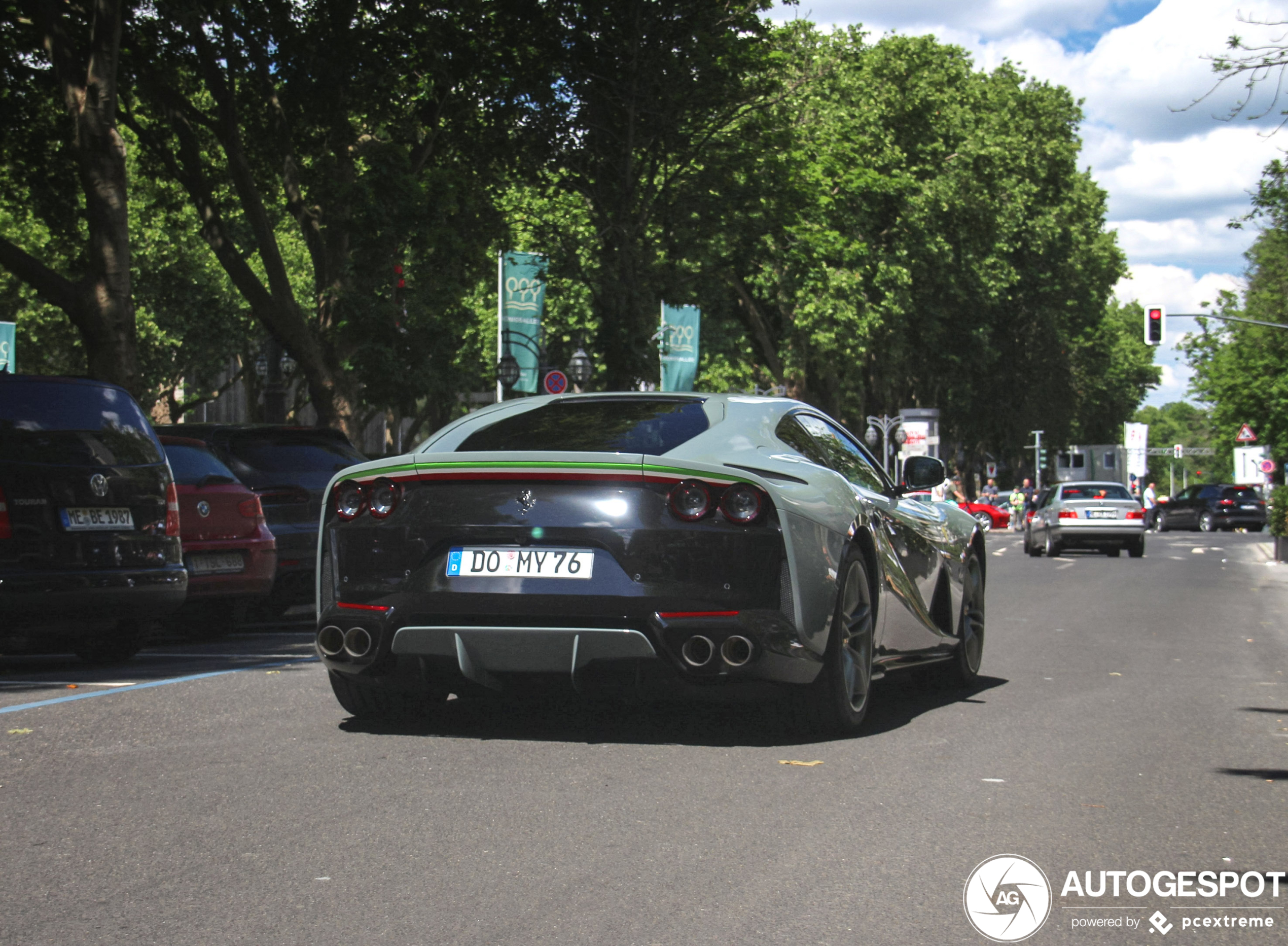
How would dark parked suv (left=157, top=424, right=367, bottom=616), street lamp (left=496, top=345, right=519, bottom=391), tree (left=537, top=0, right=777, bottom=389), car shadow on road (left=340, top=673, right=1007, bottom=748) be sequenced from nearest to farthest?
car shadow on road (left=340, top=673, right=1007, bottom=748) → dark parked suv (left=157, top=424, right=367, bottom=616) → tree (left=537, top=0, right=777, bottom=389) → street lamp (left=496, top=345, right=519, bottom=391)

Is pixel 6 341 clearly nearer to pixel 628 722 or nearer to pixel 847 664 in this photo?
pixel 628 722

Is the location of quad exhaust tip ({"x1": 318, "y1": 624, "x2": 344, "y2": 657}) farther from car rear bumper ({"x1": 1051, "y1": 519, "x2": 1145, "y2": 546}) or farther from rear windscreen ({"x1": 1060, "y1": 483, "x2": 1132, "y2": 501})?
rear windscreen ({"x1": 1060, "y1": 483, "x2": 1132, "y2": 501})

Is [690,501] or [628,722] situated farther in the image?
[628,722]

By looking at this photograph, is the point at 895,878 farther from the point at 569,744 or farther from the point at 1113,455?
the point at 1113,455

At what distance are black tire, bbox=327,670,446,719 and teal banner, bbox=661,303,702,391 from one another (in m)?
28.0

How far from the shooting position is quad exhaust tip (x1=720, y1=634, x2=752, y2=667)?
6031 millimetres

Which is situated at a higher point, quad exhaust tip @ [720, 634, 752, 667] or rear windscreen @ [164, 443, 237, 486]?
rear windscreen @ [164, 443, 237, 486]

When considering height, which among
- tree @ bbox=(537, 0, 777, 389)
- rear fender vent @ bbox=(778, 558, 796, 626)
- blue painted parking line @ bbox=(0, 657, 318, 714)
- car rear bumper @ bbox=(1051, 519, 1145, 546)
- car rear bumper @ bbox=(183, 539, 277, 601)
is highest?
tree @ bbox=(537, 0, 777, 389)

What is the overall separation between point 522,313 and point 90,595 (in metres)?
20.9

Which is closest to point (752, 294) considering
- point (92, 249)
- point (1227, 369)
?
point (1227, 369)

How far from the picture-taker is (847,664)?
6.60 m

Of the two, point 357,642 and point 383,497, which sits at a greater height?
point 383,497

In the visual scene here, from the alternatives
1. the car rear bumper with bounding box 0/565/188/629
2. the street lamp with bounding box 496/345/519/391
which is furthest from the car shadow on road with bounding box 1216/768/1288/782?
the street lamp with bounding box 496/345/519/391

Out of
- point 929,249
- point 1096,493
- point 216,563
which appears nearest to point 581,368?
point 1096,493
